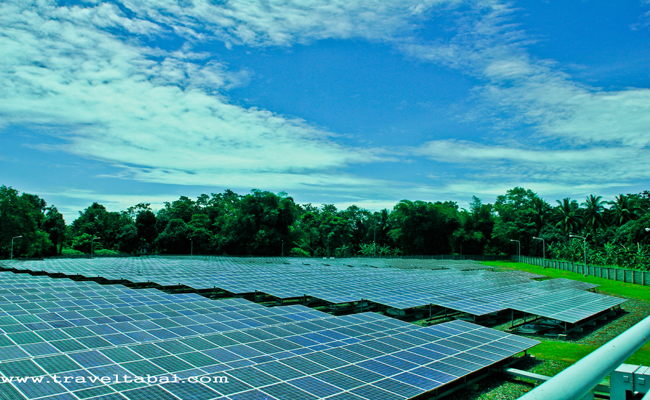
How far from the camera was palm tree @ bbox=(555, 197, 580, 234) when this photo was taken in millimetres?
92625

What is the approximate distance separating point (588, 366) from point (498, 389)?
14.7 metres

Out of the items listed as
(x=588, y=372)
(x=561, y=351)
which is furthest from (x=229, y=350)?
(x=561, y=351)

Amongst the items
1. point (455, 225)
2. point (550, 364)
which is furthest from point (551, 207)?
point (550, 364)

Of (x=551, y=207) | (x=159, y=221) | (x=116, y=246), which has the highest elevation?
(x=551, y=207)

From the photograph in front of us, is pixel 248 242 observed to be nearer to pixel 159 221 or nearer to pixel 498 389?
pixel 159 221

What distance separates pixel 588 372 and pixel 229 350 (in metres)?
12.5

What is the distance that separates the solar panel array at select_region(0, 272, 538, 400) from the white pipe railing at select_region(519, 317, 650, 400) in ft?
27.6

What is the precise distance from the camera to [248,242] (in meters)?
93.4

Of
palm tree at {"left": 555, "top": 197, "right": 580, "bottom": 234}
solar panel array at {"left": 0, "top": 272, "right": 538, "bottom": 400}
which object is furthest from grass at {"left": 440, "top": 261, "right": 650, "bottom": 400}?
A: palm tree at {"left": 555, "top": 197, "right": 580, "bottom": 234}

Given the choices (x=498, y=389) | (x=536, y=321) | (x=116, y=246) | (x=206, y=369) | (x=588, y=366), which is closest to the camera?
(x=588, y=366)

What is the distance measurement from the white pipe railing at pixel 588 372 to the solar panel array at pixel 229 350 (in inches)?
332

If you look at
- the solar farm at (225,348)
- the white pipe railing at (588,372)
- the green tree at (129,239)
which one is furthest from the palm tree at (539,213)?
the white pipe railing at (588,372)

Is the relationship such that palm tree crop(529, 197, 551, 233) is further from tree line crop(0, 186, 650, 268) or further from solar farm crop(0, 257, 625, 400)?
solar farm crop(0, 257, 625, 400)

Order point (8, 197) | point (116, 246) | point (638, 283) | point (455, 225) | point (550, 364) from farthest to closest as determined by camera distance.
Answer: point (116, 246), point (455, 225), point (8, 197), point (638, 283), point (550, 364)
